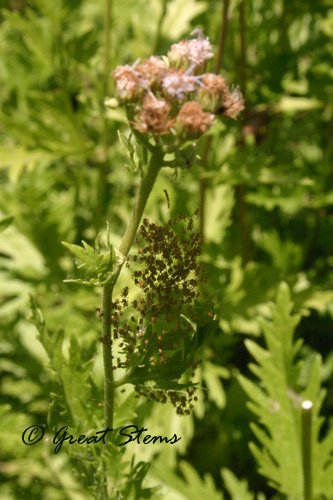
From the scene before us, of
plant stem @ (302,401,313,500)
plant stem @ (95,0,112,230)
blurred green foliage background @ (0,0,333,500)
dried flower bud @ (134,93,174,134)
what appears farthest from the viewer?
plant stem @ (95,0,112,230)

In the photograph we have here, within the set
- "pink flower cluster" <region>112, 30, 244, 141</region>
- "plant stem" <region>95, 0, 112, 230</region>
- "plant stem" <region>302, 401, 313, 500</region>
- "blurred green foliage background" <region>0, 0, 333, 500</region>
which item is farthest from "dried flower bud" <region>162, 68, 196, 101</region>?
"plant stem" <region>95, 0, 112, 230</region>

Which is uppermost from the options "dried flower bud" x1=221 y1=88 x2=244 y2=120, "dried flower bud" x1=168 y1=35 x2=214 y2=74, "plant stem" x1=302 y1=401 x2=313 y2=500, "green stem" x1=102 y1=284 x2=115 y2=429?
"dried flower bud" x1=168 y1=35 x2=214 y2=74

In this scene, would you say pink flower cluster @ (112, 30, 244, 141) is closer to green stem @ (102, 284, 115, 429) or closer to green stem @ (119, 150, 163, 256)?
green stem @ (119, 150, 163, 256)

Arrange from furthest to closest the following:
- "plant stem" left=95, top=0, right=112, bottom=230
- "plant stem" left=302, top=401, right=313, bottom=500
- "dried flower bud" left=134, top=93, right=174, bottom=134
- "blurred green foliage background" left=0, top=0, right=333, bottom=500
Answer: "plant stem" left=95, top=0, right=112, bottom=230 → "blurred green foliage background" left=0, top=0, right=333, bottom=500 → "plant stem" left=302, top=401, right=313, bottom=500 → "dried flower bud" left=134, top=93, right=174, bottom=134

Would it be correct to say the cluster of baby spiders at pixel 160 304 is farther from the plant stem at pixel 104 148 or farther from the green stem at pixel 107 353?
the plant stem at pixel 104 148

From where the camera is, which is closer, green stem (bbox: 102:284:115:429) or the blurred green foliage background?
green stem (bbox: 102:284:115:429)

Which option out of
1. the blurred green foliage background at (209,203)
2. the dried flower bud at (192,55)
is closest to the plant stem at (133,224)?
the dried flower bud at (192,55)

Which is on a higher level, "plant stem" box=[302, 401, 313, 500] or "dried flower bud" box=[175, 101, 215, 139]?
"dried flower bud" box=[175, 101, 215, 139]
